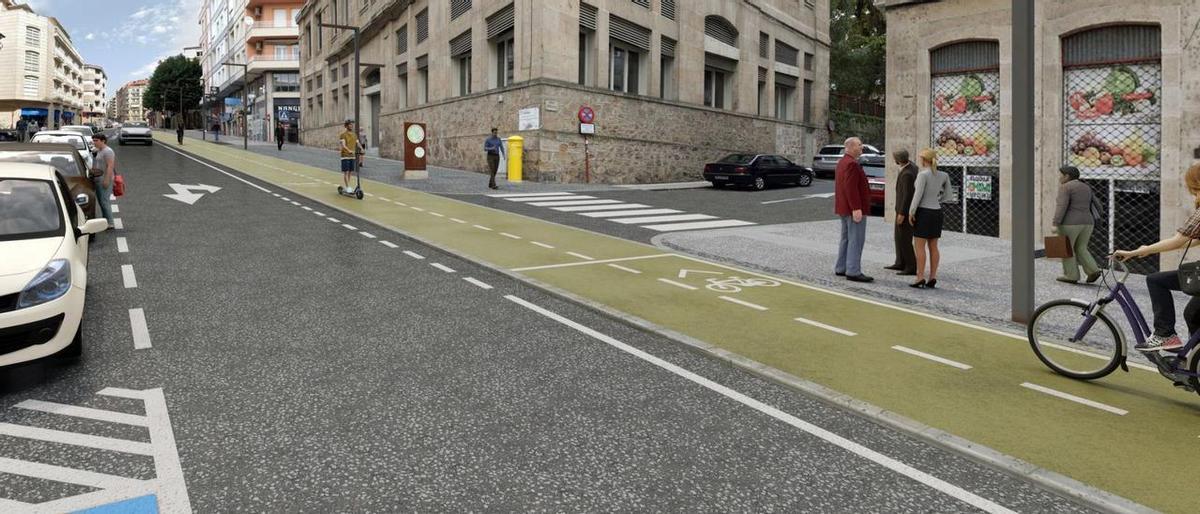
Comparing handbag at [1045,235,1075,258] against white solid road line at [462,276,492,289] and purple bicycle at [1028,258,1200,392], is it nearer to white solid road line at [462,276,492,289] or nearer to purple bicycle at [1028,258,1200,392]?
purple bicycle at [1028,258,1200,392]

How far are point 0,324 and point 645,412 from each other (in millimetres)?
4015

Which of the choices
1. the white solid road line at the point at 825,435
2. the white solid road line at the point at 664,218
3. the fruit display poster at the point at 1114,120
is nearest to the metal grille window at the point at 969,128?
the fruit display poster at the point at 1114,120

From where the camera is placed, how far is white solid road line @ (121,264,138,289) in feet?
26.9

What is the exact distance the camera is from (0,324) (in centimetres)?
458

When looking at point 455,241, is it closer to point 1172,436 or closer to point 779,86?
point 1172,436

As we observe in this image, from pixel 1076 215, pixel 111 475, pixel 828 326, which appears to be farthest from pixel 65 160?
pixel 1076 215

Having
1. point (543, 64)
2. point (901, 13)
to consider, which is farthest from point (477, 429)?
point (543, 64)

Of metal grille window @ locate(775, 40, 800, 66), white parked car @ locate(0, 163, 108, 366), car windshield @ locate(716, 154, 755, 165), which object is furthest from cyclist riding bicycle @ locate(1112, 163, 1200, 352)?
metal grille window @ locate(775, 40, 800, 66)

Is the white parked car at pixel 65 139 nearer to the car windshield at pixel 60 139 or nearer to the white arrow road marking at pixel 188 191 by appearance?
the car windshield at pixel 60 139

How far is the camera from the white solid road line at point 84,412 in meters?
4.30

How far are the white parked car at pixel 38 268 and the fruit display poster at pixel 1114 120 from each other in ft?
44.7

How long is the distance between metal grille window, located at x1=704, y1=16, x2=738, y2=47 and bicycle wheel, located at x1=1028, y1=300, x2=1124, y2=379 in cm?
2965

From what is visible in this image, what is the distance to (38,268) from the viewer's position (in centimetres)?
502

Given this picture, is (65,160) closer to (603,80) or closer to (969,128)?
(969,128)
